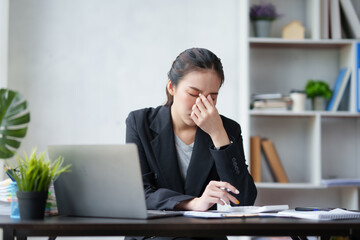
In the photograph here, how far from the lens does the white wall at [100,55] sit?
3.52m

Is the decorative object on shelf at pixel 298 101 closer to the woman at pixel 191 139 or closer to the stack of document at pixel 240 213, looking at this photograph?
the woman at pixel 191 139

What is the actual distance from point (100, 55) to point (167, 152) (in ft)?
5.68

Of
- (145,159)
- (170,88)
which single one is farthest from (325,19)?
(145,159)

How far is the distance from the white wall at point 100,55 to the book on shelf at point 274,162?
295 millimetres

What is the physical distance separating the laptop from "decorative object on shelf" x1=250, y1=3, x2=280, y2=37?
2302mm

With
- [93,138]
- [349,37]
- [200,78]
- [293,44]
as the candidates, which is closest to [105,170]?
[200,78]

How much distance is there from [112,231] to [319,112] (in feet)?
8.24

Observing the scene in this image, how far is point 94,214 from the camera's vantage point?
1402 mm

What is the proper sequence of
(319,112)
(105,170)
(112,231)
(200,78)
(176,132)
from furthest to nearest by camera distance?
1. (319,112)
2. (176,132)
3. (200,78)
4. (105,170)
5. (112,231)

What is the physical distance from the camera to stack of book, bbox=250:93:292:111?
11.4 ft

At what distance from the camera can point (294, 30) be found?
3.54 metres

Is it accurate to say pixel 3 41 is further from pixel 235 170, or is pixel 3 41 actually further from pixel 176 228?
pixel 176 228

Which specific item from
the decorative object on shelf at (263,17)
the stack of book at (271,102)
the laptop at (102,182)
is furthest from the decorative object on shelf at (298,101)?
the laptop at (102,182)

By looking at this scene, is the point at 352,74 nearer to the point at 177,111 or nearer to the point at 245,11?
the point at 245,11
